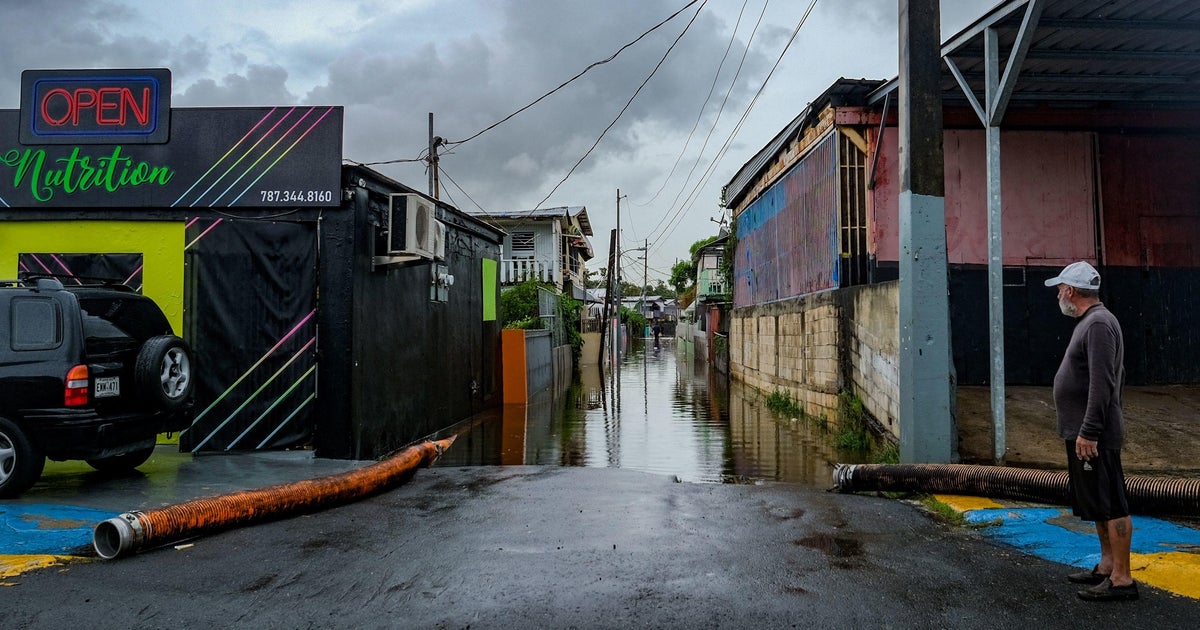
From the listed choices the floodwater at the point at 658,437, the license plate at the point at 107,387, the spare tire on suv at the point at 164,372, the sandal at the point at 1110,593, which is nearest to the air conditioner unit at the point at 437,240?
the floodwater at the point at 658,437

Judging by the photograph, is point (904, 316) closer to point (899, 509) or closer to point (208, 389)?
point (899, 509)

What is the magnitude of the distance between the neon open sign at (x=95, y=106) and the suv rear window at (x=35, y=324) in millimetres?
3428

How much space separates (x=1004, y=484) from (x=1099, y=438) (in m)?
2.29

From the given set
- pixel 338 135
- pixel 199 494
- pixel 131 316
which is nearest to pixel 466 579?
pixel 199 494

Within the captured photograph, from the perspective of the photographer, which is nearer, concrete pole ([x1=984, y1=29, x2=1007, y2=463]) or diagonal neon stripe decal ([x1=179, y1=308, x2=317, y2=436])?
concrete pole ([x1=984, y1=29, x2=1007, y2=463])

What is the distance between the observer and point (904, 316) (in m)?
7.12

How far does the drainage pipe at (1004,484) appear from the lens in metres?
5.26

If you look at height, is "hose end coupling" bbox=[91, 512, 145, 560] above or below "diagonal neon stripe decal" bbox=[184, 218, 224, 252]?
below

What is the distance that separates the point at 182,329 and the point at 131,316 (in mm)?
1764

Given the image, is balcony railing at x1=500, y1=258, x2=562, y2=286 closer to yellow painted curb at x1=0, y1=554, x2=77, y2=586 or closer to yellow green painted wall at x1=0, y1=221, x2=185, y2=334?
yellow green painted wall at x1=0, y1=221, x2=185, y2=334

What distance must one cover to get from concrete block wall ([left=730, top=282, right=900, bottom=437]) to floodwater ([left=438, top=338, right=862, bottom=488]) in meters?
0.70

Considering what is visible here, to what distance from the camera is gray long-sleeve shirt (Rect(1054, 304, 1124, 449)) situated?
12.4ft

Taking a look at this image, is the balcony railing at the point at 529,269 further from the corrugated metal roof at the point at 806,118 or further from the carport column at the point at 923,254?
the carport column at the point at 923,254

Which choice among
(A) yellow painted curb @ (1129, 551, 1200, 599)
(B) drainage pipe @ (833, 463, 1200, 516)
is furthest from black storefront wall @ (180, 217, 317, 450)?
(A) yellow painted curb @ (1129, 551, 1200, 599)
